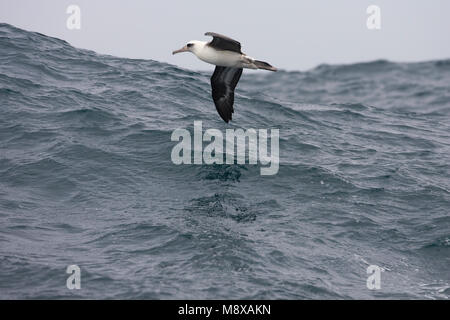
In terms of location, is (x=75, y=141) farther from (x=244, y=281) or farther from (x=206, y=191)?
(x=244, y=281)

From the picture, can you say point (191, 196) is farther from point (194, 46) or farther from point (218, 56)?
point (194, 46)

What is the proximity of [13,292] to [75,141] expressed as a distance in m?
8.24

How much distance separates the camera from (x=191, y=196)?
56.5ft

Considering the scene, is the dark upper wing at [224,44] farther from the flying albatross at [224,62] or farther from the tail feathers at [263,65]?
the tail feathers at [263,65]

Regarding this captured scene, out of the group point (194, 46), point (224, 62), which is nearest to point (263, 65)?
point (224, 62)

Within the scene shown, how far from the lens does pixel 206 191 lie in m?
17.5

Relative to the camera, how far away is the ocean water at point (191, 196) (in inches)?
528

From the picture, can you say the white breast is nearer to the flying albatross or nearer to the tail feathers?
the flying albatross

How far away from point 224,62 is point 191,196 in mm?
3765

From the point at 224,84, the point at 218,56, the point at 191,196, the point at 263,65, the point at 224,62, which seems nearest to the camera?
the point at 191,196

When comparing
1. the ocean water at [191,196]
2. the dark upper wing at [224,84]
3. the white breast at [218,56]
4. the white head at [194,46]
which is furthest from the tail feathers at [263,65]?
the ocean water at [191,196]

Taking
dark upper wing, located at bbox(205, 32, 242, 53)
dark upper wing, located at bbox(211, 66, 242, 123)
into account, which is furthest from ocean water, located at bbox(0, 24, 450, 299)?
dark upper wing, located at bbox(205, 32, 242, 53)
